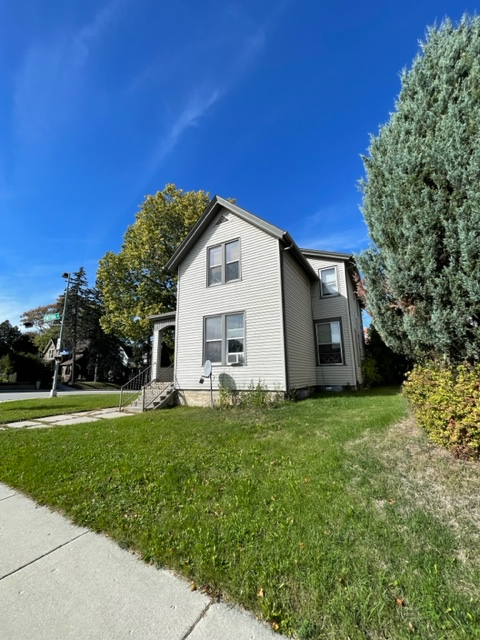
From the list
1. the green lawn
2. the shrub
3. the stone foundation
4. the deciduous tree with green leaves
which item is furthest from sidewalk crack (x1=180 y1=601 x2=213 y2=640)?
the deciduous tree with green leaves

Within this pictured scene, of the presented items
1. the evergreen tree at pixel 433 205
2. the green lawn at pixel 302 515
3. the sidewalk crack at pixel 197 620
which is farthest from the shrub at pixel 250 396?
the sidewalk crack at pixel 197 620

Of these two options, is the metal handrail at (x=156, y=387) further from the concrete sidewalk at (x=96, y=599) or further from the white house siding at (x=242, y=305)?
the concrete sidewalk at (x=96, y=599)

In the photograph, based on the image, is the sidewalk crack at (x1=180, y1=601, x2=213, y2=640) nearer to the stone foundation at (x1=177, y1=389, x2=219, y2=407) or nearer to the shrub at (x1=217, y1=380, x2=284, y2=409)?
the shrub at (x1=217, y1=380, x2=284, y2=409)

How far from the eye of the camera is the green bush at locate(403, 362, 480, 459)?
3.62 m

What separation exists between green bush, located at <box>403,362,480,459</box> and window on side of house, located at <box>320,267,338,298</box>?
9.89m

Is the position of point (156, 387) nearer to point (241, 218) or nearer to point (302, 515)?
point (241, 218)

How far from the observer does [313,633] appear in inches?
70.6

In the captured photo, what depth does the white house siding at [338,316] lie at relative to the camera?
521 inches

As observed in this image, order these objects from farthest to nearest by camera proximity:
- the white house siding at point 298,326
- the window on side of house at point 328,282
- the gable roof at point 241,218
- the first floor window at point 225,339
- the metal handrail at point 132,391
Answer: the window on side of house at point 328,282, the metal handrail at point 132,391, the first floor window at point 225,339, the gable roof at point 241,218, the white house siding at point 298,326

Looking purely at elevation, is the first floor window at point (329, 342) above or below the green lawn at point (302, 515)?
above

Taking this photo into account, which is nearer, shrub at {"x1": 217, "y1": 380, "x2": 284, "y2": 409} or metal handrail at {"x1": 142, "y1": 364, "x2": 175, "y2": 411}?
shrub at {"x1": 217, "y1": 380, "x2": 284, "y2": 409}

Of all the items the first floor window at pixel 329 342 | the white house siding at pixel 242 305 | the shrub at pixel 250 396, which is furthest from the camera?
the first floor window at pixel 329 342

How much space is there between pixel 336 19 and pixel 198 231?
8.11 meters

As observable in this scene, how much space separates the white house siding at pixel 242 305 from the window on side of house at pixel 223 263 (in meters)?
0.24
